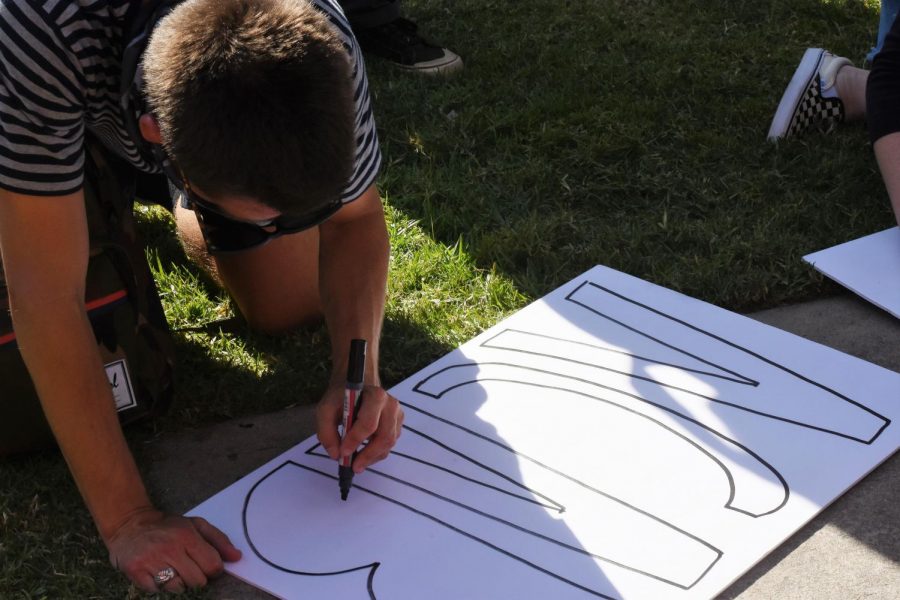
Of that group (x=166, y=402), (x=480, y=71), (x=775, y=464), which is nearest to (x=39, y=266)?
(x=166, y=402)

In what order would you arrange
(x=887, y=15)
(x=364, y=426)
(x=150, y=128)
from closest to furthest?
(x=150, y=128) < (x=364, y=426) < (x=887, y=15)

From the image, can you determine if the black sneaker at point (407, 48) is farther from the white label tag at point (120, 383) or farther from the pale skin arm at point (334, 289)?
the white label tag at point (120, 383)

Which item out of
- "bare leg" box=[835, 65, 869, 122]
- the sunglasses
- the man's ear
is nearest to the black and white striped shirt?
the man's ear

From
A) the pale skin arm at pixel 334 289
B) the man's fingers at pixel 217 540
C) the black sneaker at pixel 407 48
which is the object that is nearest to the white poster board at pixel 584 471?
the man's fingers at pixel 217 540

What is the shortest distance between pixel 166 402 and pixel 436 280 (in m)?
0.76

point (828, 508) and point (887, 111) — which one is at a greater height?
point (887, 111)

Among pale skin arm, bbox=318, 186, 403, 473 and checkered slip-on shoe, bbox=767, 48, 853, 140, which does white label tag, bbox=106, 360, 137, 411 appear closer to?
pale skin arm, bbox=318, 186, 403, 473

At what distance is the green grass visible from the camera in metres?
2.07

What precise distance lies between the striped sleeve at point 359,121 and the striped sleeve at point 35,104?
423mm

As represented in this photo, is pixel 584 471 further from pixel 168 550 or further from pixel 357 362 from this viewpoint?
pixel 168 550

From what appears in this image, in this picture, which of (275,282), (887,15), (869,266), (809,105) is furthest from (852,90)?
(275,282)

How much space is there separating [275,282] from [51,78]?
0.83 metres

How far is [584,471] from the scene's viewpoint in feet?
5.66

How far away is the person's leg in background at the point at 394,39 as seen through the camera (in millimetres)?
3512
